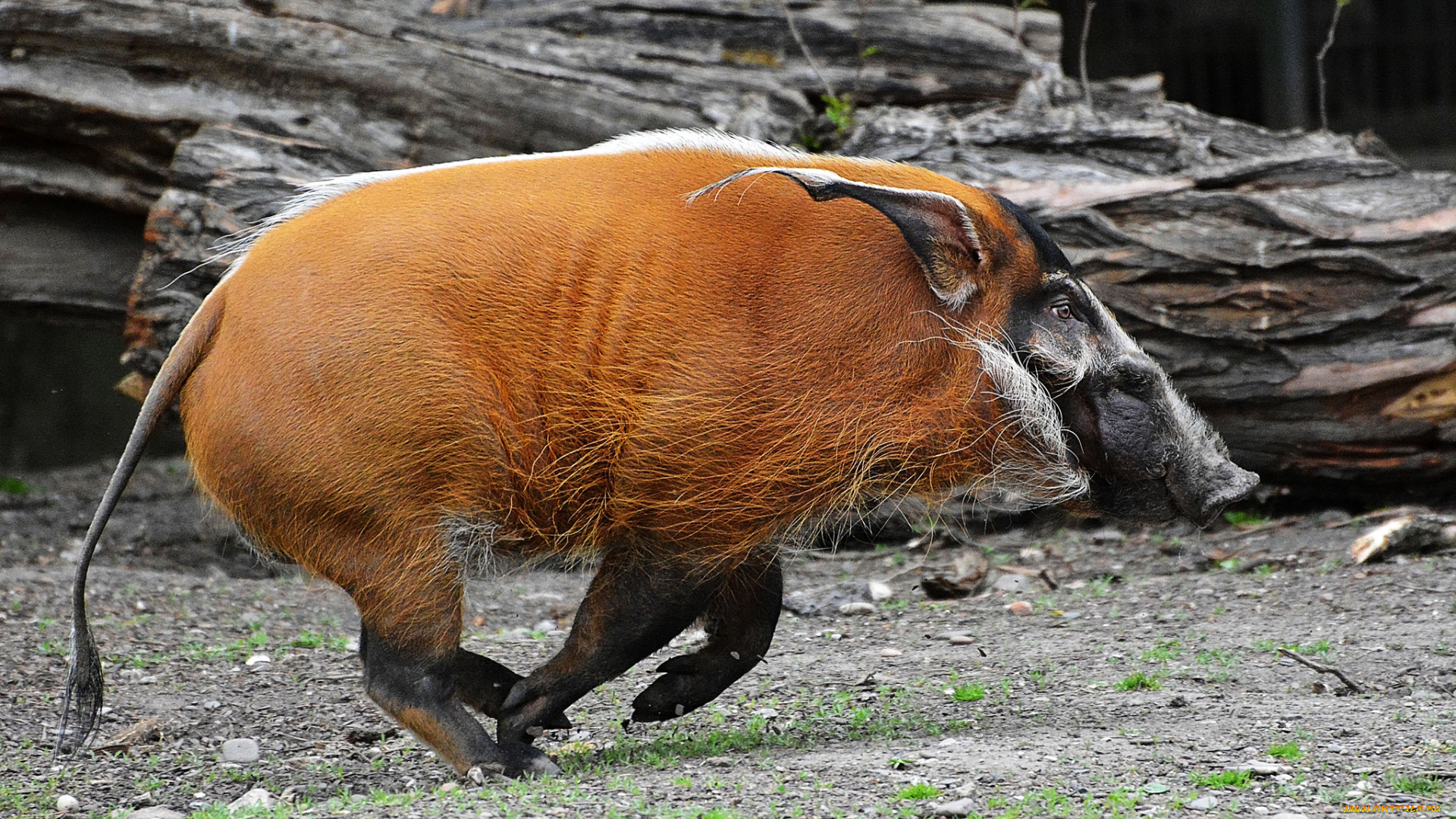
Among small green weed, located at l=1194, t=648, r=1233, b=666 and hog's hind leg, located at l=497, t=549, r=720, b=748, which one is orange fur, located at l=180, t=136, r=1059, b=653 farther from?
small green weed, located at l=1194, t=648, r=1233, b=666

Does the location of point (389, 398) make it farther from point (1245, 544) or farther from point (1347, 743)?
point (1245, 544)

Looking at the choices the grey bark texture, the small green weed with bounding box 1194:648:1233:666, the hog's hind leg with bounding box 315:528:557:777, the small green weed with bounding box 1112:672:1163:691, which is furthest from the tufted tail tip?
the small green weed with bounding box 1194:648:1233:666

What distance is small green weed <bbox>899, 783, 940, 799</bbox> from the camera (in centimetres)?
307

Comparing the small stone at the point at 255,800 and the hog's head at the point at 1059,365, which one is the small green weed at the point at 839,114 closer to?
the hog's head at the point at 1059,365

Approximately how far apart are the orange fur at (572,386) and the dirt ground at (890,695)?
2.10 ft

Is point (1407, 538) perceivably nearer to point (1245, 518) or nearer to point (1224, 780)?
point (1245, 518)

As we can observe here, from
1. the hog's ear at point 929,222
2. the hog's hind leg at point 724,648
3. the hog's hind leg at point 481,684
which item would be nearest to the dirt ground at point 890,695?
the hog's hind leg at point 724,648

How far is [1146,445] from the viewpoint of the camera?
3.79 metres

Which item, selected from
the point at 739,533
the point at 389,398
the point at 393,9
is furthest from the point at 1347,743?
the point at 393,9

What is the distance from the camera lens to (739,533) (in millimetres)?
3549

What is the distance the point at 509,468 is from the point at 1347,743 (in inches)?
83.7

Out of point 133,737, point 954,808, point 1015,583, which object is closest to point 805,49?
point 1015,583

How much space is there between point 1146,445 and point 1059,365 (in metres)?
0.35

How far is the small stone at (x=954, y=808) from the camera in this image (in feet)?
9.71
